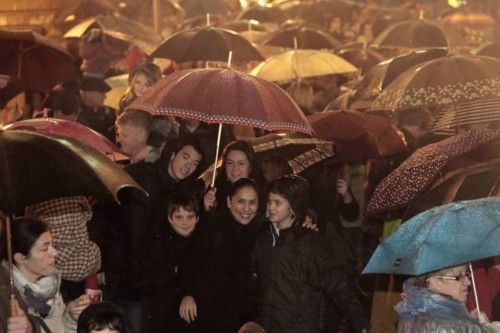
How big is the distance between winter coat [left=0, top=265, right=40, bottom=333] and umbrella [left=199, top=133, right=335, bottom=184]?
4.36m

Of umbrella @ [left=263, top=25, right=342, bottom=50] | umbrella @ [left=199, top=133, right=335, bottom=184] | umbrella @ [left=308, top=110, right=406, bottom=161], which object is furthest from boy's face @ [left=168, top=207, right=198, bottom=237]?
umbrella @ [left=263, top=25, right=342, bottom=50]

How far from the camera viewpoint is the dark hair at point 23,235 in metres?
8.26

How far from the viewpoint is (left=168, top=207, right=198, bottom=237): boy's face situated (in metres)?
10.6

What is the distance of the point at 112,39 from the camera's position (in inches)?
807

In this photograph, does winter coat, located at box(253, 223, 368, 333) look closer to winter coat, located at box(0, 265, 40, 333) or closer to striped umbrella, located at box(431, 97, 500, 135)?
winter coat, located at box(0, 265, 40, 333)

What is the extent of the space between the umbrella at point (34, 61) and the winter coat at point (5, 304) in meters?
5.63

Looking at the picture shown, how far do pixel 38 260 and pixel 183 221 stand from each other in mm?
2426

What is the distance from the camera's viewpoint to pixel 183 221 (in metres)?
10.6

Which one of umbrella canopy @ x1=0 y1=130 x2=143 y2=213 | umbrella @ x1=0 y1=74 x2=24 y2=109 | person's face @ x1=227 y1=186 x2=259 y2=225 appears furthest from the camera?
umbrella @ x1=0 y1=74 x2=24 y2=109

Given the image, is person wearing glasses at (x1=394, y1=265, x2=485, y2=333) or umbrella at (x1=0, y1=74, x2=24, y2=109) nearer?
person wearing glasses at (x1=394, y1=265, x2=485, y2=333)

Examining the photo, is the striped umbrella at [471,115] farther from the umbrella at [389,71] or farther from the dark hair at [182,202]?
the dark hair at [182,202]

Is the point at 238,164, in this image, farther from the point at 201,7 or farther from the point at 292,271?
the point at 201,7

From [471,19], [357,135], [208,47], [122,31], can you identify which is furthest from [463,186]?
[471,19]

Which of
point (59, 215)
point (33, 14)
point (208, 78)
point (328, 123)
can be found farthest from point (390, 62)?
point (33, 14)
